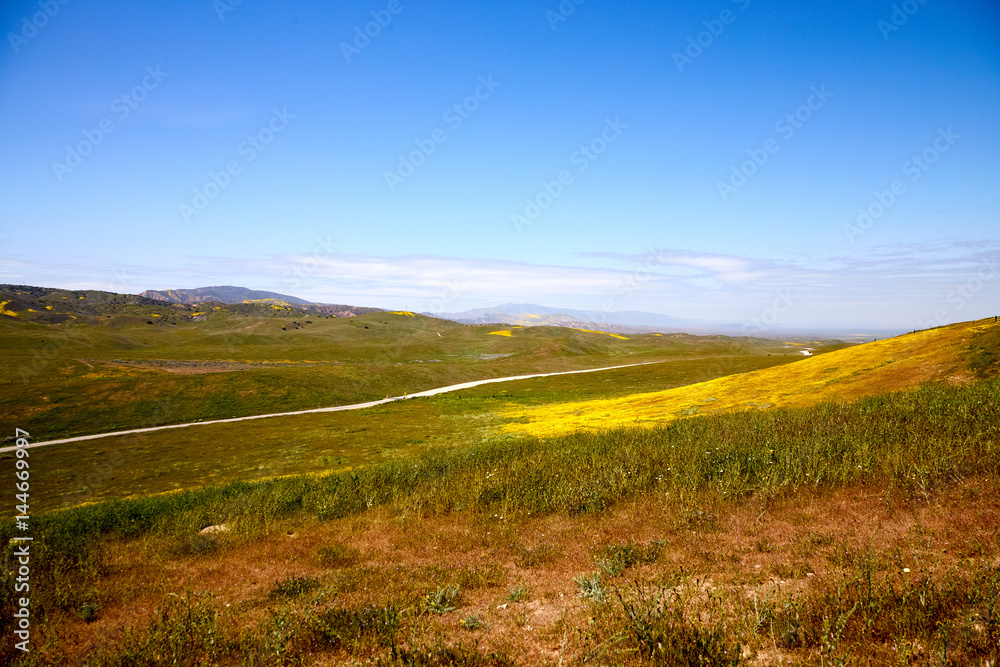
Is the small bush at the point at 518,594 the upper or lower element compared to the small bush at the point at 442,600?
upper

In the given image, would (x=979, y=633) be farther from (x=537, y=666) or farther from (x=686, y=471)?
(x=686, y=471)

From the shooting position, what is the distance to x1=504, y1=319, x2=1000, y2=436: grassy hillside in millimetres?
19562

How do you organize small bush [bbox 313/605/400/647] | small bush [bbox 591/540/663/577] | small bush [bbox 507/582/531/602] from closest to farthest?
small bush [bbox 313/605/400/647], small bush [bbox 507/582/531/602], small bush [bbox 591/540/663/577]

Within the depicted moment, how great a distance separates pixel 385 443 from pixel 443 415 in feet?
41.7

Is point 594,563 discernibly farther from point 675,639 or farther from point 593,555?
point 675,639

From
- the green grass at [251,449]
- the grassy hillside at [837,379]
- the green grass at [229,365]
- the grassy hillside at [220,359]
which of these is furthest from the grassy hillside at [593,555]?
the grassy hillside at [220,359]

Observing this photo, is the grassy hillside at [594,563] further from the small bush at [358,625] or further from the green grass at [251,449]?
the green grass at [251,449]

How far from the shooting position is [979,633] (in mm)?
3963

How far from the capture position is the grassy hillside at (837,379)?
64.2ft

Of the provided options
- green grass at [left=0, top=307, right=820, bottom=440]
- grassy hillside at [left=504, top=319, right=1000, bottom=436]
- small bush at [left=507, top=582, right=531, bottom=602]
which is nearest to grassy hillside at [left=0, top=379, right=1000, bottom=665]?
small bush at [left=507, top=582, right=531, bottom=602]

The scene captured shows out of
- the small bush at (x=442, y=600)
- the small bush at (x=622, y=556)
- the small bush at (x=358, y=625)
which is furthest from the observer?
the small bush at (x=622, y=556)

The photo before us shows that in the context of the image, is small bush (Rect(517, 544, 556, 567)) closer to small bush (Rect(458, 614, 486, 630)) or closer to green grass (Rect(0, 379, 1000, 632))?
green grass (Rect(0, 379, 1000, 632))

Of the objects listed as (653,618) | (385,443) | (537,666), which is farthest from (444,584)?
(385,443)

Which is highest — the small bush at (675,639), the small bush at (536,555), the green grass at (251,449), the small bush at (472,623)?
the small bush at (675,639)
